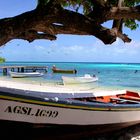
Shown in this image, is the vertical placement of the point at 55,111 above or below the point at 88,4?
below

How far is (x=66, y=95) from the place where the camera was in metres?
9.54

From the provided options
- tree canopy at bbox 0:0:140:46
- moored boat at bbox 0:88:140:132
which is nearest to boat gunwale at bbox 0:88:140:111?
moored boat at bbox 0:88:140:132

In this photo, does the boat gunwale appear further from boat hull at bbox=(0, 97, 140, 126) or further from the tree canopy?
the tree canopy

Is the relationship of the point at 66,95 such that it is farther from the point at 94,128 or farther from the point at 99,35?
the point at 99,35

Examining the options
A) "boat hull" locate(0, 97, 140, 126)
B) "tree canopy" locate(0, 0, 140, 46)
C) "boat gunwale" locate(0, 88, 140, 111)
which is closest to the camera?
"tree canopy" locate(0, 0, 140, 46)

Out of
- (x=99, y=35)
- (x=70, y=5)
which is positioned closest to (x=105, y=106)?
(x=70, y=5)

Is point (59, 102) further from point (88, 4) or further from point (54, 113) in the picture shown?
point (88, 4)

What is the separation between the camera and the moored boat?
Result: 6.97 meters

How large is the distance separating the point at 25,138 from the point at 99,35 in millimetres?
3400

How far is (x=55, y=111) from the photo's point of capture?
7574 mm

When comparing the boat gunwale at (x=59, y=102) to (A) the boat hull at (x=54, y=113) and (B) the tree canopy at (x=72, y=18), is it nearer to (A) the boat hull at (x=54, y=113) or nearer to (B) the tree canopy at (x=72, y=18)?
(A) the boat hull at (x=54, y=113)

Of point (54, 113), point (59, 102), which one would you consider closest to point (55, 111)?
point (54, 113)

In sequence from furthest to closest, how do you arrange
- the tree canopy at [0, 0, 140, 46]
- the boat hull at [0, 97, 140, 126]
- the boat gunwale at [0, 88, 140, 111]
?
the boat hull at [0, 97, 140, 126] → the boat gunwale at [0, 88, 140, 111] → the tree canopy at [0, 0, 140, 46]

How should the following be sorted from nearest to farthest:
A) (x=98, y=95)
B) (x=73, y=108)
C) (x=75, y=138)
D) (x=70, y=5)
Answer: (x=70, y=5) < (x=73, y=108) < (x=75, y=138) < (x=98, y=95)
